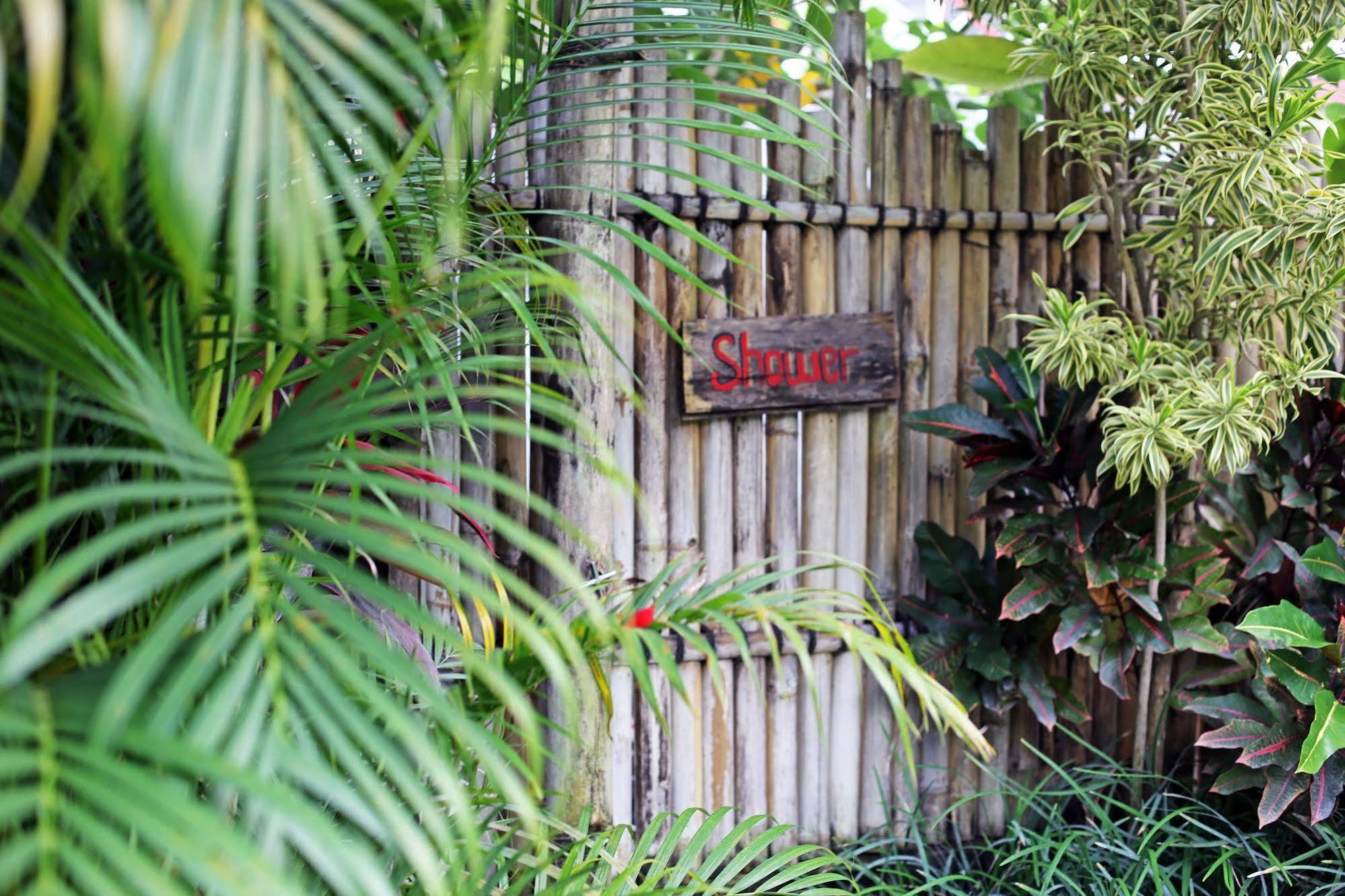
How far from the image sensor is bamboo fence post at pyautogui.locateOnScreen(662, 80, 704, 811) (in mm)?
2248

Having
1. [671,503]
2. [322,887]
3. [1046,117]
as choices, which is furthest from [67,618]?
[1046,117]

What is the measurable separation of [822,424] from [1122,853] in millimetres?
1073

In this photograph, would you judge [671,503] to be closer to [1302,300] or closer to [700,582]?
[700,582]

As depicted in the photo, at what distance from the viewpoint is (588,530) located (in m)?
2.02

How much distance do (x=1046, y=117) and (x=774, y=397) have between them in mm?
999

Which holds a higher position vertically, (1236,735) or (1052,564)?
(1052,564)

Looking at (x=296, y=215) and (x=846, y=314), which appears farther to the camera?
(x=846, y=314)

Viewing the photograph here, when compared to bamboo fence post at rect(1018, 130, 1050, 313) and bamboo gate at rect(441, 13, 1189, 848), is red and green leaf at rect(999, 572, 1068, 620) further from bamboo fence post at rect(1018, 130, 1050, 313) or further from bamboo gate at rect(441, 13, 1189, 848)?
bamboo fence post at rect(1018, 130, 1050, 313)

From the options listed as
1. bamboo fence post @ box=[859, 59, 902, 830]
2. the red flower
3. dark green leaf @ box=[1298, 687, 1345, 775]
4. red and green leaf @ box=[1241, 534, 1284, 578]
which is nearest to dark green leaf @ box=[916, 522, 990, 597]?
bamboo fence post @ box=[859, 59, 902, 830]

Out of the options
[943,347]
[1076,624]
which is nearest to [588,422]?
[943,347]

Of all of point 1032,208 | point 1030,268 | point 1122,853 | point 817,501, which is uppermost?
point 1032,208

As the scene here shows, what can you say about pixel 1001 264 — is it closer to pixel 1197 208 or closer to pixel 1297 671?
pixel 1197 208

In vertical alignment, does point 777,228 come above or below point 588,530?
above

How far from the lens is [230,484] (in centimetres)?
77
